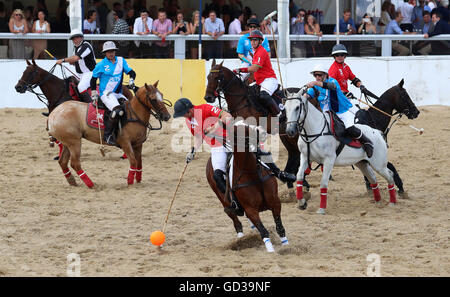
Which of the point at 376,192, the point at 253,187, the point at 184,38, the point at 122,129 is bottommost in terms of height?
the point at 376,192

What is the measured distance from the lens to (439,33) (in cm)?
1958

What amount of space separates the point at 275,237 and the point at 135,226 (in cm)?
203

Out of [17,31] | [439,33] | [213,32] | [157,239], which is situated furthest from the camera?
[439,33]

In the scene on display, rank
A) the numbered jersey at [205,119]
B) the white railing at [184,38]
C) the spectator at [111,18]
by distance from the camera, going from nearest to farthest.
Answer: the numbered jersey at [205,119] → the white railing at [184,38] → the spectator at [111,18]

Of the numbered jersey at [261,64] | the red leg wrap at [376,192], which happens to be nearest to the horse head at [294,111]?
the red leg wrap at [376,192]

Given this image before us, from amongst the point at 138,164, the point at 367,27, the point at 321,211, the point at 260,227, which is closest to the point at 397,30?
the point at 367,27

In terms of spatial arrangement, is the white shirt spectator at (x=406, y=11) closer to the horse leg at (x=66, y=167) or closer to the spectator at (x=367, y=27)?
the spectator at (x=367, y=27)

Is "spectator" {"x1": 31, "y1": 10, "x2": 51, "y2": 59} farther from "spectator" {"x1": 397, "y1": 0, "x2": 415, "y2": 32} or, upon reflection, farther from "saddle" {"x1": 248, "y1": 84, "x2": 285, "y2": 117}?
"spectator" {"x1": 397, "y1": 0, "x2": 415, "y2": 32}

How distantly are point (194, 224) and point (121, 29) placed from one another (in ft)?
33.6

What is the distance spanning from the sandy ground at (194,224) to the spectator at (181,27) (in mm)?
4765

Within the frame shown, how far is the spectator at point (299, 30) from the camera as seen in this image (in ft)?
62.9

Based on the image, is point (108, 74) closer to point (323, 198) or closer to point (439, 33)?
point (323, 198)

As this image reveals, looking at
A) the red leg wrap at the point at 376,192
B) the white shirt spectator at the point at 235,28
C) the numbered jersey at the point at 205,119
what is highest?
the white shirt spectator at the point at 235,28

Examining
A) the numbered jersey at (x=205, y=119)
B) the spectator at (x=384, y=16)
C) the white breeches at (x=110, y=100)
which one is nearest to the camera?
the numbered jersey at (x=205, y=119)
